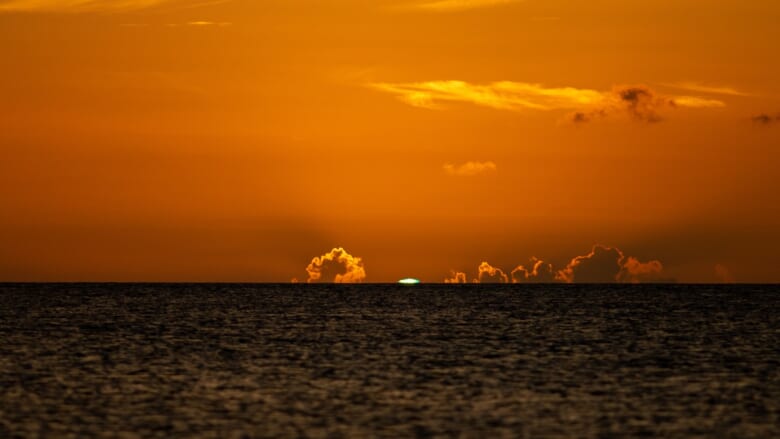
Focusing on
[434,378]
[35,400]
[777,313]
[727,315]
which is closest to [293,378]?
[434,378]

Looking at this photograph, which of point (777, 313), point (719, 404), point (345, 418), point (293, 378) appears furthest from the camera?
point (777, 313)

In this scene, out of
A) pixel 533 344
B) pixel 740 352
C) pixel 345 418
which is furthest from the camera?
pixel 533 344

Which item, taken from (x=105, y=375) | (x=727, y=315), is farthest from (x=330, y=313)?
(x=105, y=375)

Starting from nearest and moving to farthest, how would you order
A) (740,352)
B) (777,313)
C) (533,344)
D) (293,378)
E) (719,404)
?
1. (719,404)
2. (293,378)
3. (740,352)
4. (533,344)
5. (777,313)

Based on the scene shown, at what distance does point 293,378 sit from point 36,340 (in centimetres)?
4794

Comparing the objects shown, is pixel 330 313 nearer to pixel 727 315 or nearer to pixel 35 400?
pixel 727 315

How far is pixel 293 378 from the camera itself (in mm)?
75375

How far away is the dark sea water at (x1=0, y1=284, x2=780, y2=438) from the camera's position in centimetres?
5444

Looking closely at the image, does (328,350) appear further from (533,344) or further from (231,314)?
(231,314)

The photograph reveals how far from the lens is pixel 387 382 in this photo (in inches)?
2857

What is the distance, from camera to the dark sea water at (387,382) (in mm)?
54438

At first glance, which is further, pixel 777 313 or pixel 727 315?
pixel 777 313

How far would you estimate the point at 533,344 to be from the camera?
112062 millimetres

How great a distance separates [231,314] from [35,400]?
124948 mm
